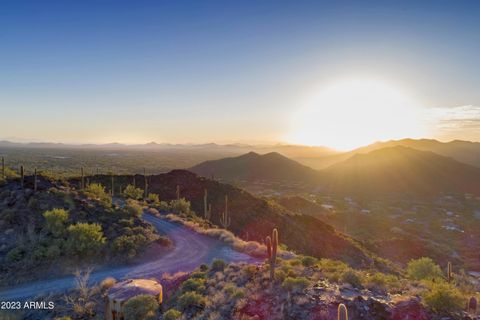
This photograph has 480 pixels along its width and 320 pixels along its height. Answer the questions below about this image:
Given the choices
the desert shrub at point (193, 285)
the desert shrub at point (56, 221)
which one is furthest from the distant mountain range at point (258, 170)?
the desert shrub at point (193, 285)

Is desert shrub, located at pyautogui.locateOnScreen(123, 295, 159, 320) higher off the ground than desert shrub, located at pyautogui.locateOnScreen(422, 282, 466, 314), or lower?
lower

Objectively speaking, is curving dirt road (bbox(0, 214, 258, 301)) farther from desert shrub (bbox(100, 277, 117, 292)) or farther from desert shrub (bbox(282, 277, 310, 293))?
desert shrub (bbox(282, 277, 310, 293))

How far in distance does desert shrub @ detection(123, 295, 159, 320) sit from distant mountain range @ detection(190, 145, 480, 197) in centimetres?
10649

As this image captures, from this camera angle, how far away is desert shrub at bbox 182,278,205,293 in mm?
14266

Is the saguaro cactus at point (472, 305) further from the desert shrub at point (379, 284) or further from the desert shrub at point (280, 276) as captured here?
the desert shrub at point (280, 276)

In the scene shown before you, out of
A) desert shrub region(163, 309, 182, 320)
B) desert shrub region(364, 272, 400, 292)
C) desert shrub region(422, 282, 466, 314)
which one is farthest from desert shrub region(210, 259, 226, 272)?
desert shrub region(422, 282, 466, 314)

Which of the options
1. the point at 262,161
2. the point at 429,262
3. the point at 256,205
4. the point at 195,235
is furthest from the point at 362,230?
the point at 262,161

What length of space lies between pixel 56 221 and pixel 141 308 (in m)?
12.4

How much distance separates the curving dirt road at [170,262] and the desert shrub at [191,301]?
16.6 ft

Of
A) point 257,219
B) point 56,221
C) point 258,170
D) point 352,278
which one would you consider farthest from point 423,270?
point 258,170

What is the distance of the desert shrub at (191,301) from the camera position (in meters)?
12.8

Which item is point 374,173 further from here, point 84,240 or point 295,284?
point 295,284

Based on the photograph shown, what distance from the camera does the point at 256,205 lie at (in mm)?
46938

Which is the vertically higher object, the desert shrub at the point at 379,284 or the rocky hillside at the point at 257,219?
the desert shrub at the point at 379,284
